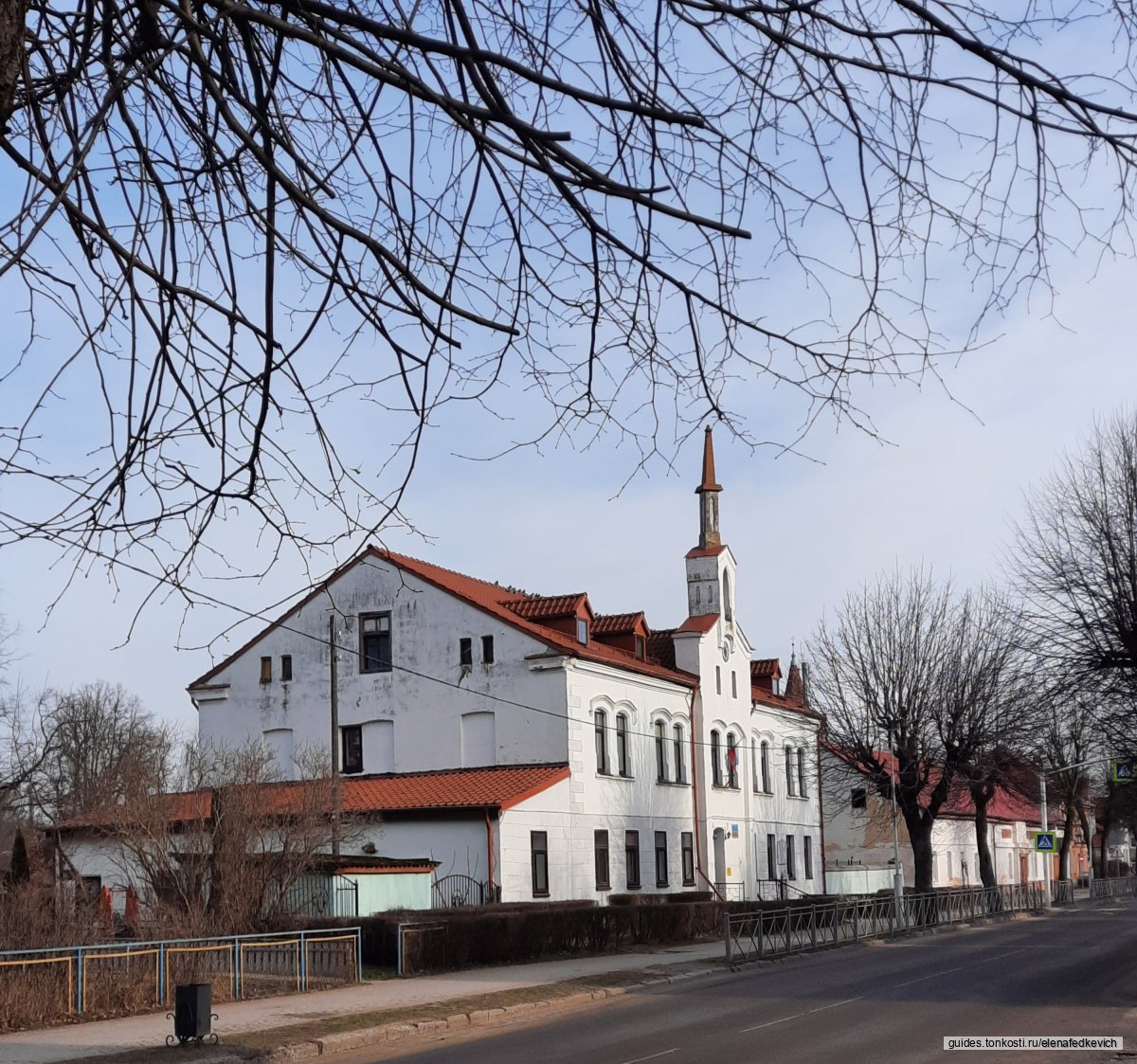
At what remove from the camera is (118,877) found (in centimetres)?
3553

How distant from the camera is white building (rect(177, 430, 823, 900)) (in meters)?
37.9

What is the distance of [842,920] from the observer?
35906 millimetres

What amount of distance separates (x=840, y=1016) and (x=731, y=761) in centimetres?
3100

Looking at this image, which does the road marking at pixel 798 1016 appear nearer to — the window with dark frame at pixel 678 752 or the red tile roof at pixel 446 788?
the red tile roof at pixel 446 788

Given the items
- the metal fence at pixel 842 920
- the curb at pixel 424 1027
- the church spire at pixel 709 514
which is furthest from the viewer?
the church spire at pixel 709 514

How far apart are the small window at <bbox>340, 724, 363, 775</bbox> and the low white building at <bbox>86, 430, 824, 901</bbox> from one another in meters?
A: 0.06

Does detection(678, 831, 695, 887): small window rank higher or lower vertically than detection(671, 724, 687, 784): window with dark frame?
lower

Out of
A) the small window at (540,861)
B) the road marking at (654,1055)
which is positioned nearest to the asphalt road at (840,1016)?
the road marking at (654,1055)

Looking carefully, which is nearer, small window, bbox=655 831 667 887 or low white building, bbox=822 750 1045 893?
small window, bbox=655 831 667 887

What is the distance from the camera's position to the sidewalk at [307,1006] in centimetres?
1590

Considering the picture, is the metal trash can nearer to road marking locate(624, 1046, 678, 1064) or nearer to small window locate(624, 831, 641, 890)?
road marking locate(624, 1046, 678, 1064)

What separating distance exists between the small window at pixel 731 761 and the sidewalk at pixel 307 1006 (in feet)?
61.2

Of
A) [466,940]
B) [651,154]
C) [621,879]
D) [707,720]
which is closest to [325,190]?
[651,154]

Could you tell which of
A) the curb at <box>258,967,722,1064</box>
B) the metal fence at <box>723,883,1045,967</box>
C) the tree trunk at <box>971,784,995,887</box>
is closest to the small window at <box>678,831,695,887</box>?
the metal fence at <box>723,883,1045,967</box>
